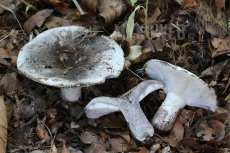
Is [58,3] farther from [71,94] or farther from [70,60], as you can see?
[71,94]

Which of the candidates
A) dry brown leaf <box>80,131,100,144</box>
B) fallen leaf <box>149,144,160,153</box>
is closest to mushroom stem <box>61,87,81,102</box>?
dry brown leaf <box>80,131,100,144</box>

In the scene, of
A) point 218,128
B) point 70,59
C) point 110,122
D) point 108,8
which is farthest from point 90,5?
point 218,128

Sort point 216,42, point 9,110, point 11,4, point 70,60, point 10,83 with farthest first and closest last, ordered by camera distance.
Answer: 1. point 11,4
2. point 216,42
3. point 10,83
4. point 9,110
5. point 70,60

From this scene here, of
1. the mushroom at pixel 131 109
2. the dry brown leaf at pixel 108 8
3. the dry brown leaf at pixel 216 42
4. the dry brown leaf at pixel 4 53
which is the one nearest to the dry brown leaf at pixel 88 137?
the mushroom at pixel 131 109

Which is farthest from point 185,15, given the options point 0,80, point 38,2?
point 0,80

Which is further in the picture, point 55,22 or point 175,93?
point 55,22

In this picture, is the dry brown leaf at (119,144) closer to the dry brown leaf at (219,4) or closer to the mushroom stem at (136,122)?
the mushroom stem at (136,122)

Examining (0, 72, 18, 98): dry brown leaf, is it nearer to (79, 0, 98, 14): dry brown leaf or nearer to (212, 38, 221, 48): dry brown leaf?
(79, 0, 98, 14): dry brown leaf
